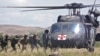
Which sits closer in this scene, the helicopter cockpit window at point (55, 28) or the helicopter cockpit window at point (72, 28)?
the helicopter cockpit window at point (72, 28)

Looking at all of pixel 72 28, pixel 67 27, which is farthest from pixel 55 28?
pixel 72 28

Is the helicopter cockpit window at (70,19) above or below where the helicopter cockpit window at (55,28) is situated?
above

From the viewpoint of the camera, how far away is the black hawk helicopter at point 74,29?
24.7 m

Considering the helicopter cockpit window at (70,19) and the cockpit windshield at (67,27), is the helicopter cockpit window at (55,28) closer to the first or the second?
the cockpit windshield at (67,27)

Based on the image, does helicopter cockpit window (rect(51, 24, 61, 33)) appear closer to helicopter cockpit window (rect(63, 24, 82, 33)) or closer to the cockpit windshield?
the cockpit windshield

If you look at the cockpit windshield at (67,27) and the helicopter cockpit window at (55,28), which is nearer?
the cockpit windshield at (67,27)

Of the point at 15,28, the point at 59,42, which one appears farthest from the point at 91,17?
the point at 15,28

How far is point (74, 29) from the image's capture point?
2580cm

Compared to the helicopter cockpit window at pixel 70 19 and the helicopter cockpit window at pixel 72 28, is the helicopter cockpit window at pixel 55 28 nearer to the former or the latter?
the helicopter cockpit window at pixel 72 28

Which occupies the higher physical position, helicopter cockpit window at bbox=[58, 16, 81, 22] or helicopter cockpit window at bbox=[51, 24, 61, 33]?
helicopter cockpit window at bbox=[58, 16, 81, 22]

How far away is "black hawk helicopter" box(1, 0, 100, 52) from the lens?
24734mm

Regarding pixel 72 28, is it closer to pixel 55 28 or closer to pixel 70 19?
pixel 55 28

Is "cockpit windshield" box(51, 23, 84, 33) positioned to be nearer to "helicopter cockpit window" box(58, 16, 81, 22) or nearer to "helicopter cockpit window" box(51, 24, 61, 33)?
"helicopter cockpit window" box(51, 24, 61, 33)

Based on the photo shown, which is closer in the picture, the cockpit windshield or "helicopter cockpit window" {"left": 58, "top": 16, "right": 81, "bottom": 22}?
the cockpit windshield
